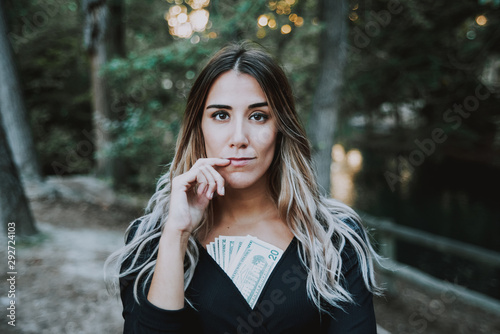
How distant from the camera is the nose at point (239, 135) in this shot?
5.47 ft

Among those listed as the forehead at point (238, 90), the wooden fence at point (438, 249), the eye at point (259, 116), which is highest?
the forehead at point (238, 90)

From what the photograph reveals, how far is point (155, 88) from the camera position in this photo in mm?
6582

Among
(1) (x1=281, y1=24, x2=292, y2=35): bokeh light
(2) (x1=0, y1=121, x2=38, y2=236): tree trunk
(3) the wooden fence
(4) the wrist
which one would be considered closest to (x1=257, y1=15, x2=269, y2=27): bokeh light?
(1) (x1=281, y1=24, x2=292, y2=35): bokeh light

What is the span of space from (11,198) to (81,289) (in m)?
1.79

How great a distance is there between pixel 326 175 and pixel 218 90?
17.7ft

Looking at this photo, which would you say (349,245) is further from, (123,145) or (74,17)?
(74,17)

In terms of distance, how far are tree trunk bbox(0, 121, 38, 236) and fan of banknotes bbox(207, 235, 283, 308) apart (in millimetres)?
4164

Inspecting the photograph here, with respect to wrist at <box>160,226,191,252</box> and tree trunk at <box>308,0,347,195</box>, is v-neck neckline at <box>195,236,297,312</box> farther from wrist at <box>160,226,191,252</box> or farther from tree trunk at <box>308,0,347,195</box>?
tree trunk at <box>308,0,347,195</box>

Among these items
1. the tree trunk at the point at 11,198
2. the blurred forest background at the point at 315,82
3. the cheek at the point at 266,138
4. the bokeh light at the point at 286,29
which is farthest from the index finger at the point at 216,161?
the bokeh light at the point at 286,29

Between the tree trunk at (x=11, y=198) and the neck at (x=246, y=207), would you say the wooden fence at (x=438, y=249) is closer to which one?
the neck at (x=246, y=207)

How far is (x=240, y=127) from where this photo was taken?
1688 millimetres

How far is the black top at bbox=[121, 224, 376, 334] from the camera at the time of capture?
1.53 meters

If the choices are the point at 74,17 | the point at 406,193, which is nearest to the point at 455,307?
the point at 406,193

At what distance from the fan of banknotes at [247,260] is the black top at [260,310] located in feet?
0.14
